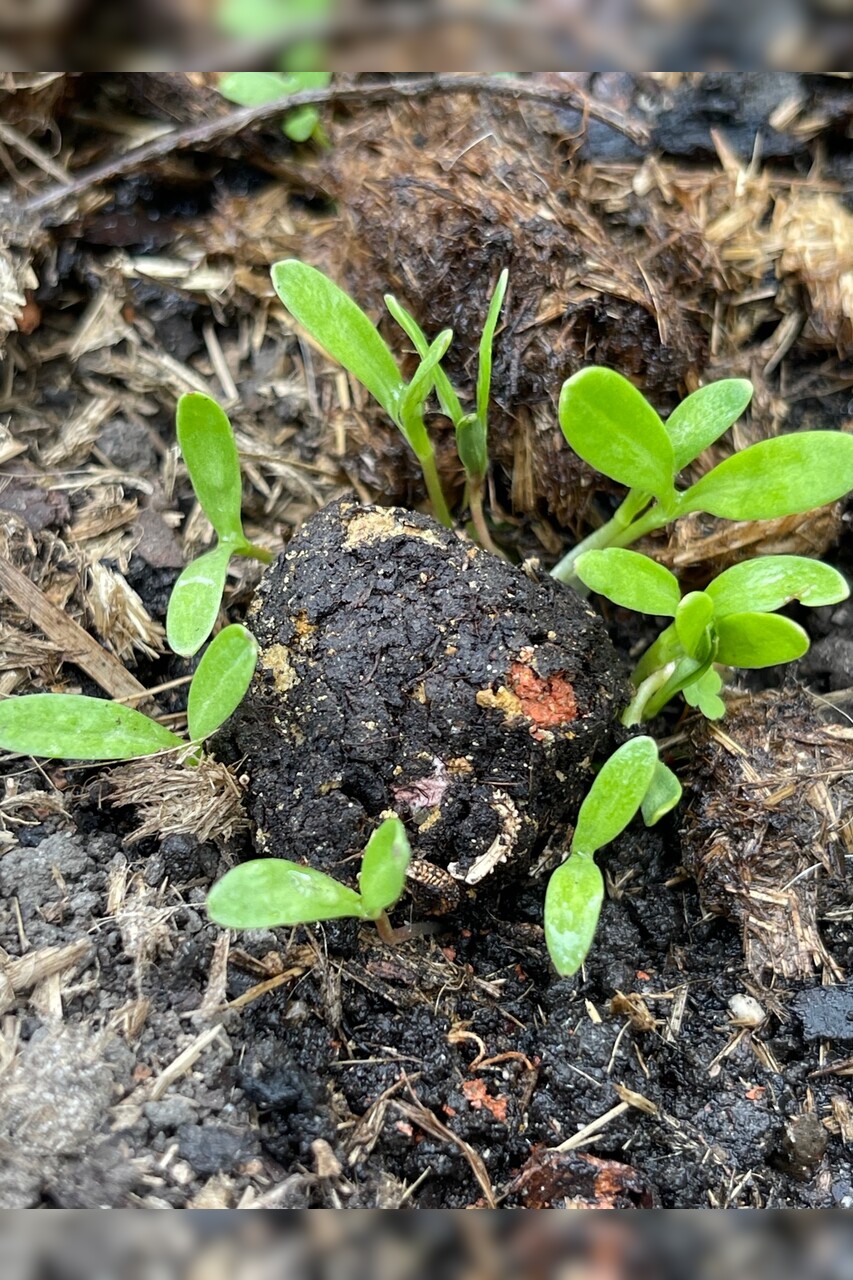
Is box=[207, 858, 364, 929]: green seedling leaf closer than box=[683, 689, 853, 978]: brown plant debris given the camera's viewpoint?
Yes

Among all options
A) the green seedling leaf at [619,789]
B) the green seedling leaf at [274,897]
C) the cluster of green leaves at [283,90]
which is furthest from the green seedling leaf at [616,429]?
the cluster of green leaves at [283,90]

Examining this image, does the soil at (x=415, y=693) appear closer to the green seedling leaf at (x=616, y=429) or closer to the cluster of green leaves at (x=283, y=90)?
the cluster of green leaves at (x=283, y=90)

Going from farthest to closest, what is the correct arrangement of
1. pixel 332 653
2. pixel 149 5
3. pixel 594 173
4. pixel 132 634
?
pixel 594 173
pixel 132 634
pixel 332 653
pixel 149 5

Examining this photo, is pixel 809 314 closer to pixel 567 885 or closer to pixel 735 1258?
pixel 567 885

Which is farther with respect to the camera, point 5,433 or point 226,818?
point 5,433

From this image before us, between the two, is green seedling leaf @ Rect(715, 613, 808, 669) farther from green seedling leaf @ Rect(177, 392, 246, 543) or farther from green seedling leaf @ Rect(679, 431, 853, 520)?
green seedling leaf @ Rect(177, 392, 246, 543)

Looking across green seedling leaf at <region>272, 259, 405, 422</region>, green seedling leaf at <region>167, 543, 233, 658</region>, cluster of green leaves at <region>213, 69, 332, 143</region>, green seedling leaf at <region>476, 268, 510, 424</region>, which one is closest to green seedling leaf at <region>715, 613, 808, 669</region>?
green seedling leaf at <region>476, 268, 510, 424</region>

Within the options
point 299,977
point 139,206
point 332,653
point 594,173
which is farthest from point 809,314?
point 299,977

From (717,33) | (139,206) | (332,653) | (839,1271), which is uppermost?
(717,33)
